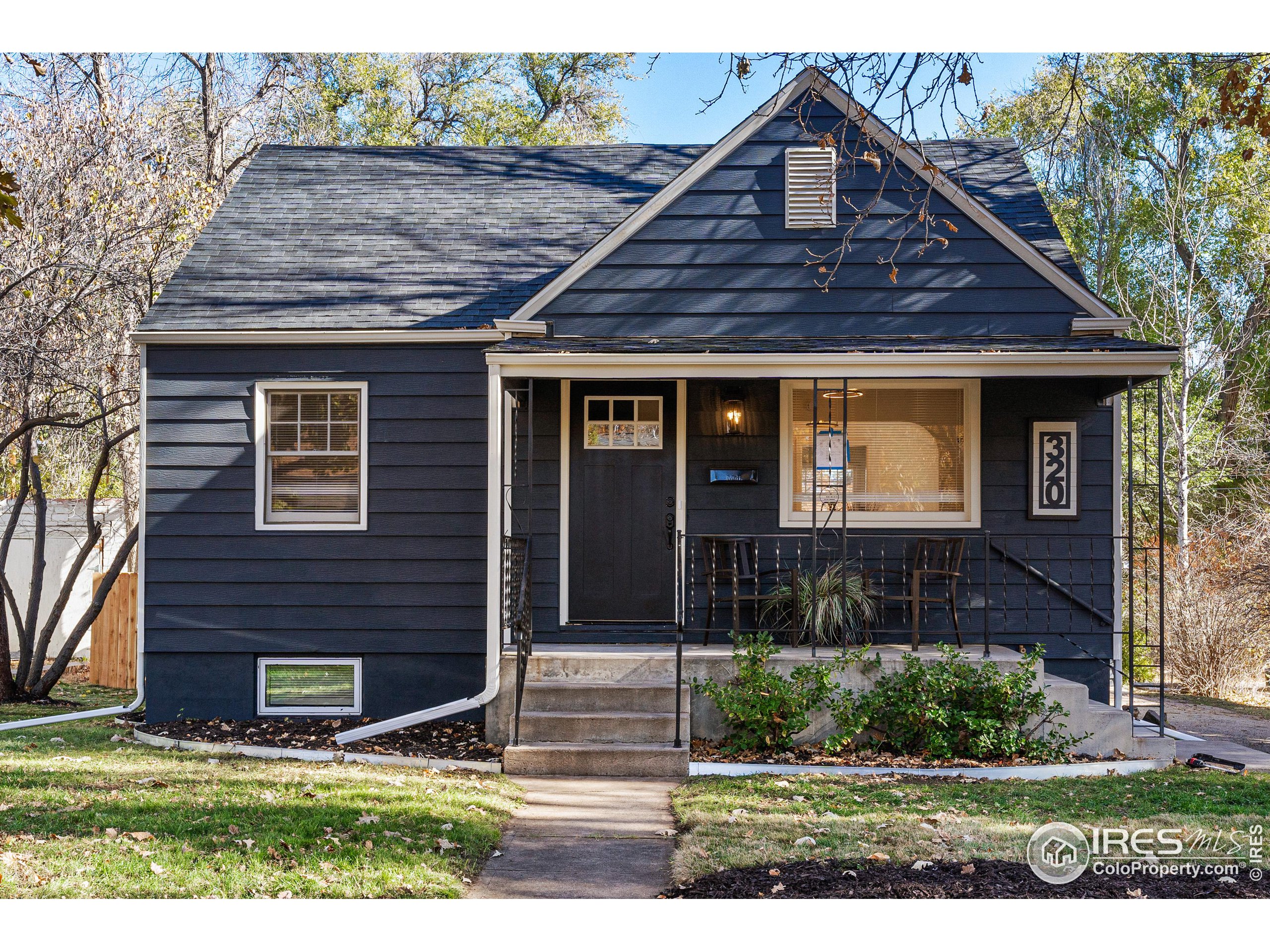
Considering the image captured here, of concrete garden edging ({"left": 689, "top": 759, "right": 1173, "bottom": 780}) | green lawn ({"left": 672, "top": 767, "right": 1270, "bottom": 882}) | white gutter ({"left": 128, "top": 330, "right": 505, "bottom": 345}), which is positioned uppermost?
white gutter ({"left": 128, "top": 330, "right": 505, "bottom": 345})

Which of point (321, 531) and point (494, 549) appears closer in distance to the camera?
point (494, 549)

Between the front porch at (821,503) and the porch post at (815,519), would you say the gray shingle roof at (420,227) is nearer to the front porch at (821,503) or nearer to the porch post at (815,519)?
the front porch at (821,503)

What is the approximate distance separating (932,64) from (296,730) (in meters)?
6.89

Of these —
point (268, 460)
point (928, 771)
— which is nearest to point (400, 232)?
point (268, 460)

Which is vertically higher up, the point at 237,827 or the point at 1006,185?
the point at 1006,185

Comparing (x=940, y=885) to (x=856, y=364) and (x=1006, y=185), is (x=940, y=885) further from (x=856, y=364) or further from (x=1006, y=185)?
(x=1006, y=185)

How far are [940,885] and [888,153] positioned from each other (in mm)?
6157

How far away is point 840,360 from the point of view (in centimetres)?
737

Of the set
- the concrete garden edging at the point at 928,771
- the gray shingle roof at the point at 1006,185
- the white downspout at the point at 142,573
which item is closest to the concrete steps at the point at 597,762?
the concrete garden edging at the point at 928,771

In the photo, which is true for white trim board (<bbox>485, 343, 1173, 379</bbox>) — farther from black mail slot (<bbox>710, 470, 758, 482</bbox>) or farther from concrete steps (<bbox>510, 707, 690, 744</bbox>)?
concrete steps (<bbox>510, 707, 690, 744</bbox>)

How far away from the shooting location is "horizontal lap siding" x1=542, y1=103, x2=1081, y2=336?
334 inches

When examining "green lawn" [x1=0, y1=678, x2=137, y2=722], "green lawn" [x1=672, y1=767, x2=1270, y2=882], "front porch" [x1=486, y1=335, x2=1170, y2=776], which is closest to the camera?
"green lawn" [x1=672, y1=767, x2=1270, y2=882]

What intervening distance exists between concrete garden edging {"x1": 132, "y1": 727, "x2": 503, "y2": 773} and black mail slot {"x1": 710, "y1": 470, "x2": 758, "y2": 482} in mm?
3087

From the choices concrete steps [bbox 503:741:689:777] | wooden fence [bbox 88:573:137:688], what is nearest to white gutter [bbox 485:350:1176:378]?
concrete steps [bbox 503:741:689:777]
